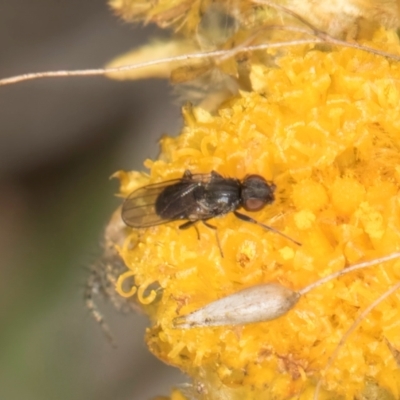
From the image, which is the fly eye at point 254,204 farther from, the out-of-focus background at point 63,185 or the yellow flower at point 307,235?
the out-of-focus background at point 63,185

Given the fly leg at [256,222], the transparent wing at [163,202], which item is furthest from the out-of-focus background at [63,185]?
the fly leg at [256,222]

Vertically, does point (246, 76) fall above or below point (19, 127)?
above

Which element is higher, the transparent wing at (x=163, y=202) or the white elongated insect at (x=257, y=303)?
the transparent wing at (x=163, y=202)

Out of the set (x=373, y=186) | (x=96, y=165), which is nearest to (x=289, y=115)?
(x=373, y=186)

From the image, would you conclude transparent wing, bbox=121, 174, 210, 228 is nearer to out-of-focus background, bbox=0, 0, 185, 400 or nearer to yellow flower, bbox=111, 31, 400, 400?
yellow flower, bbox=111, 31, 400, 400

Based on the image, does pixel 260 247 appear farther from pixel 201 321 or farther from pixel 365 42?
pixel 365 42

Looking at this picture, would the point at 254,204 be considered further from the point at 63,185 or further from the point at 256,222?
the point at 63,185

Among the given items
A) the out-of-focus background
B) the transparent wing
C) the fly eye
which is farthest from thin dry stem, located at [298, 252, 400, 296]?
the out-of-focus background
